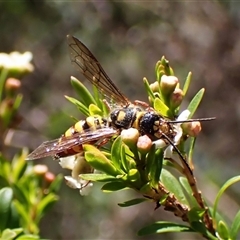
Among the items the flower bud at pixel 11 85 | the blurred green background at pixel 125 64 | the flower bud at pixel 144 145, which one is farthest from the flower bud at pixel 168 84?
the blurred green background at pixel 125 64

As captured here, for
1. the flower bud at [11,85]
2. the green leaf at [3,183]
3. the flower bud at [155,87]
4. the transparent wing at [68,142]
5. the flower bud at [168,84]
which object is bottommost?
the green leaf at [3,183]

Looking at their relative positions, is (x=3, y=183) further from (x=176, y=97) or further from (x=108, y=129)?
(x=176, y=97)

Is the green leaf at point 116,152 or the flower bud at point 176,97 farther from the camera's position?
the flower bud at point 176,97

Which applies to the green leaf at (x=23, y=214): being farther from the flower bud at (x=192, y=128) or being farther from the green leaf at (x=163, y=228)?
the flower bud at (x=192, y=128)

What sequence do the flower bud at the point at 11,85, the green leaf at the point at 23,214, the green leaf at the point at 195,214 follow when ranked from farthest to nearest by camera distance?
the flower bud at the point at 11,85 < the green leaf at the point at 23,214 < the green leaf at the point at 195,214

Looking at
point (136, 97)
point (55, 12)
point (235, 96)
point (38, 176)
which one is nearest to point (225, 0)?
point (235, 96)

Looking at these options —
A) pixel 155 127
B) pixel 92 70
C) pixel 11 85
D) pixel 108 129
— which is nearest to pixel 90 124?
pixel 108 129
